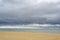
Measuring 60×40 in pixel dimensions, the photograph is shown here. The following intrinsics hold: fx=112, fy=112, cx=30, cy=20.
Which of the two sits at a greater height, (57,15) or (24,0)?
(24,0)

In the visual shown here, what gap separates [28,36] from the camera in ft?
2.18

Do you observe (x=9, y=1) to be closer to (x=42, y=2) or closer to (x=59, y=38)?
(x=42, y=2)

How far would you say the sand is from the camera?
64 cm

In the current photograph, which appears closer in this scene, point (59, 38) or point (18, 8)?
point (59, 38)

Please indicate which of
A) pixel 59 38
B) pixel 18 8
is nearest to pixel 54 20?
pixel 59 38

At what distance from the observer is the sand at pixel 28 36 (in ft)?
2.10

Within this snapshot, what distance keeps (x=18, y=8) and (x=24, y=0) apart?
8 centimetres

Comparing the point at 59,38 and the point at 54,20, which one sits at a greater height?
the point at 54,20

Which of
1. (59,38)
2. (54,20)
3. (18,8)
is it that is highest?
(18,8)

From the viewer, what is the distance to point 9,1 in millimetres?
807

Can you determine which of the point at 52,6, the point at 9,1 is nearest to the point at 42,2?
the point at 52,6

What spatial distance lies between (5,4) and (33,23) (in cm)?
25

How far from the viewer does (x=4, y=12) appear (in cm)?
79

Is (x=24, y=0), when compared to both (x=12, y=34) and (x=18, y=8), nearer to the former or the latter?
(x=18, y=8)
